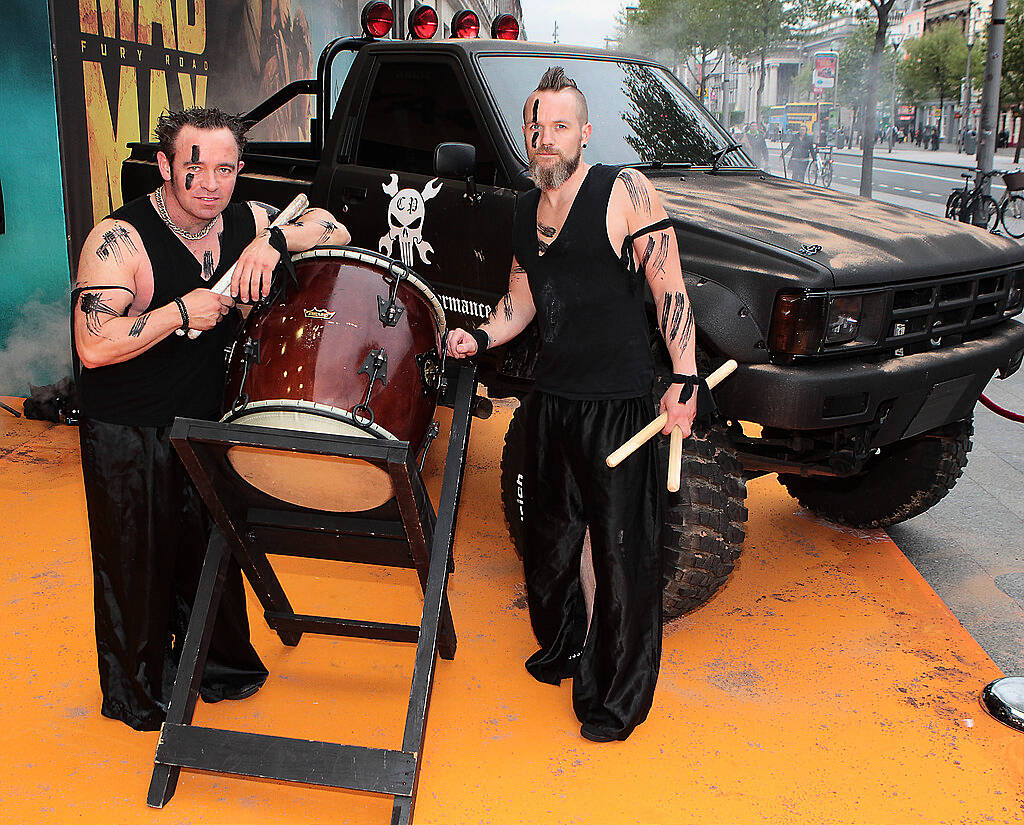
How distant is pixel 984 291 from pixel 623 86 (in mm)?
1854

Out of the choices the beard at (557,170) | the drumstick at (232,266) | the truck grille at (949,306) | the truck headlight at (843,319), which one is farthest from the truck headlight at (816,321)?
the drumstick at (232,266)

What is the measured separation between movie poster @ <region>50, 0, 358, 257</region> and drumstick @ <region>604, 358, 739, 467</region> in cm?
463

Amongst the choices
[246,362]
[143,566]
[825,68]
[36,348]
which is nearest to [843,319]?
[246,362]

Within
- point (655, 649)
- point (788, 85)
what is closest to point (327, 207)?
point (655, 649)

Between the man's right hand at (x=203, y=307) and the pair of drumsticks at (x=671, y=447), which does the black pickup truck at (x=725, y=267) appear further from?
the man's right hand at (x=203, y=307)

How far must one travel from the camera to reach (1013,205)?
61.2 feet

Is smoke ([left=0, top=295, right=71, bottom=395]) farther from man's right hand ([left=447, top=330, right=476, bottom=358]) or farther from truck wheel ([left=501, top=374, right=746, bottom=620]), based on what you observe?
man's right hand ([left=447, top=330, right=476, bottom=358])

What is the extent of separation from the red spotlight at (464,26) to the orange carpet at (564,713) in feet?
9.20

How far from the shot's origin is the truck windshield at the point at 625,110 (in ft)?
14.4

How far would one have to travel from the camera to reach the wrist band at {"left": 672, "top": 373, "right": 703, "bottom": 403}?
296 cm

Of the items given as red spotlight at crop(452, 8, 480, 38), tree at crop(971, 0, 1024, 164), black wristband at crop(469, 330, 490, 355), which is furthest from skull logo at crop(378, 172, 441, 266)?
tree at crop(971, 0, 1024, 164)

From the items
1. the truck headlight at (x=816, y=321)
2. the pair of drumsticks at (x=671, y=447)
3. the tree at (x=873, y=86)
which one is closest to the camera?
the pair of drumsticks at (x=671, y=447)

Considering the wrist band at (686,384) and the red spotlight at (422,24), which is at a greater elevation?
the red spotlight at (422,24)

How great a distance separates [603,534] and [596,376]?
1.61 ft
